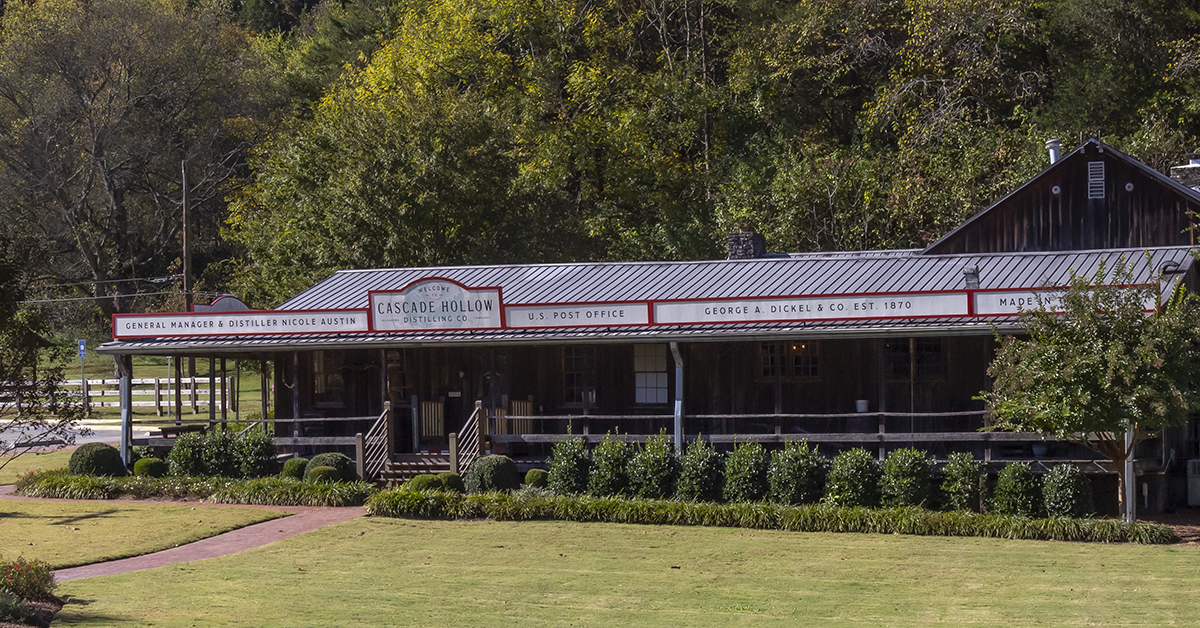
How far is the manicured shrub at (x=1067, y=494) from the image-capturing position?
19688 millimetres

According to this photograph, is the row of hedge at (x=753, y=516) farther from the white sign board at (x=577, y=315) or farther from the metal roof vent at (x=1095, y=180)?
the metal roof vent at (x=1095, y=180)

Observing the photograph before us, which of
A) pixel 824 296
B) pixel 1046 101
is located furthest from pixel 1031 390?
pixel 1046 101

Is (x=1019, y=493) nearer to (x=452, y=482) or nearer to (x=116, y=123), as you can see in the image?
(x=452, y=482)

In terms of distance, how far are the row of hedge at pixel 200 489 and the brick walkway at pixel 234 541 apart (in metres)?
0.31

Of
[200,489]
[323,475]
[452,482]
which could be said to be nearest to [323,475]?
[323,475]

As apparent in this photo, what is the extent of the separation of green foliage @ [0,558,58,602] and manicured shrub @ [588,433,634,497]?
32.5 ft

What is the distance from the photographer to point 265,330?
2523cm

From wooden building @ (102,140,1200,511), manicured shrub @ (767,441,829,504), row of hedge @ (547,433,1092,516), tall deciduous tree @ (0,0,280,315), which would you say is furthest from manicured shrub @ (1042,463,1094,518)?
tall deciduous tree @ (0,0,280,315)

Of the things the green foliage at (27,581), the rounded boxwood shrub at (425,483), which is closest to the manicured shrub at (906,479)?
the rounded boxwood shrub at (425,483)

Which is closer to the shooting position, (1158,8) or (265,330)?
(265,330)

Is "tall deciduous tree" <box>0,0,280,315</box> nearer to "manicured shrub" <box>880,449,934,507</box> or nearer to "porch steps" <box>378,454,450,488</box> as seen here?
"porch steps" <box>378,454,450,488</box>

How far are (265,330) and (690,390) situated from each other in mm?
8440

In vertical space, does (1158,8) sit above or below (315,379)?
above

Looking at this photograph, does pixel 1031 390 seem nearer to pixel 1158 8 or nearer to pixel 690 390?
pixel 690 390
